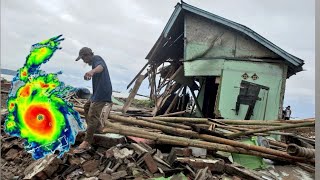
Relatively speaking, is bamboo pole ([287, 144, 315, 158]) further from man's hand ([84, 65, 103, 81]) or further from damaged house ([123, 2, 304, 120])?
damaged house ([123, 2, 304, 120])

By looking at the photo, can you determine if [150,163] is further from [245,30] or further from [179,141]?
[245,30]

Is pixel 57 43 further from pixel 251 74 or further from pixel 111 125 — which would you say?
pixel 251 74

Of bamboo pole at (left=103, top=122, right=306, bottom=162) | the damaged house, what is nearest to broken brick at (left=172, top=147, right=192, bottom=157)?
bamboo pole at (left=103, top=122, right=306, bottom=162)

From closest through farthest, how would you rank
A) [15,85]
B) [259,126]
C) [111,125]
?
[15,85] → [111,125] → [259,126]

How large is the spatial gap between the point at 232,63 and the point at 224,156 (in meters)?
4.14

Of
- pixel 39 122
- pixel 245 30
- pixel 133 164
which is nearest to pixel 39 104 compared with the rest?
pixel 39 122

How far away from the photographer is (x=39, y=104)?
371cm

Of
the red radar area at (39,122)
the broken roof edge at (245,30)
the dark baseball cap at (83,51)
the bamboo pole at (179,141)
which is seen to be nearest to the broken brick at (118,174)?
the red radar area at (39,122)

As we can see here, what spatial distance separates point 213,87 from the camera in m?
10.5

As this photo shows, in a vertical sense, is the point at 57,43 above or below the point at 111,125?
above

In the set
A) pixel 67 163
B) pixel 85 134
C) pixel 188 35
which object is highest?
pixel 188 35

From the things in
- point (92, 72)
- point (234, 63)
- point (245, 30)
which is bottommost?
point (92, 72)

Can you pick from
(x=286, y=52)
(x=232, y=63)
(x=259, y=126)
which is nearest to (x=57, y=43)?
(x=259, y=126)

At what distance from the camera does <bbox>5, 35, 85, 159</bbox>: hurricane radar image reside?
3605 mm
